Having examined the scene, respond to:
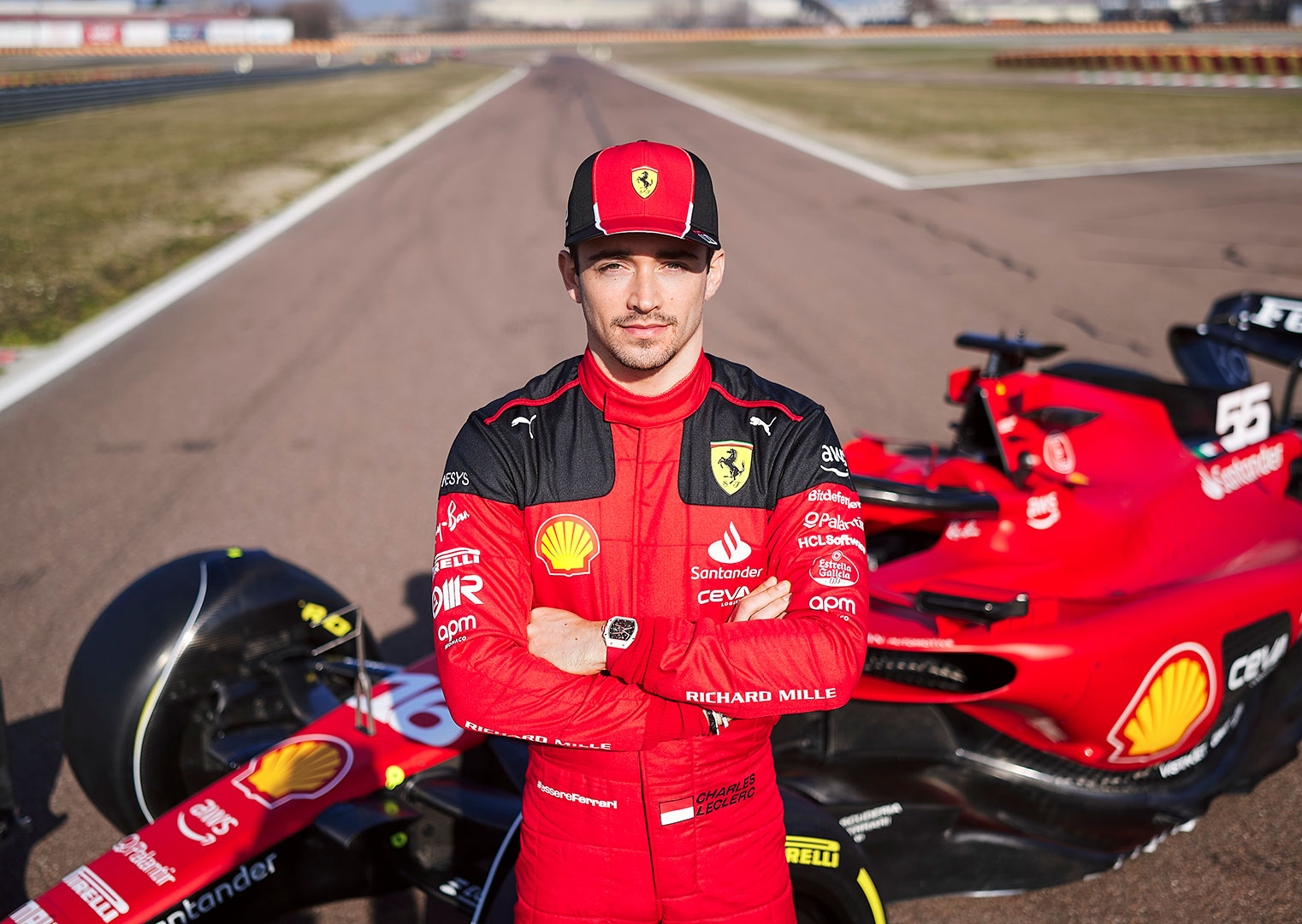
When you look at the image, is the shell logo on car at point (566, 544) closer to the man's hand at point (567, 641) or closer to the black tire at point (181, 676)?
the man's hand at point (567, 641)

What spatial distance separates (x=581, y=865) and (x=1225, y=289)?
11478 millimetres

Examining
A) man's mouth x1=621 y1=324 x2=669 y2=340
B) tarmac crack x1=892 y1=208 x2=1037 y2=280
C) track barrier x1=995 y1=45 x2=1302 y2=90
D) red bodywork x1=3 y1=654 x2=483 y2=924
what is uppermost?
track barrier x1=995 y1=45 x2=1302 y2=90

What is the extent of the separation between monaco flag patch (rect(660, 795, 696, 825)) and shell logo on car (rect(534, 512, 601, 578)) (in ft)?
1.66

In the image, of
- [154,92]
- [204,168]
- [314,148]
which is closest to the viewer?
[204,168]

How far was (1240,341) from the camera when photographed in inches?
201

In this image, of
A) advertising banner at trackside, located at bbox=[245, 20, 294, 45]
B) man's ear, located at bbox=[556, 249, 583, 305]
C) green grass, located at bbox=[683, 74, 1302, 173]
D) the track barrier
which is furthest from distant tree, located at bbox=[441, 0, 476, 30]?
man's ear, located at bbox=[556, 249, 583, 305]

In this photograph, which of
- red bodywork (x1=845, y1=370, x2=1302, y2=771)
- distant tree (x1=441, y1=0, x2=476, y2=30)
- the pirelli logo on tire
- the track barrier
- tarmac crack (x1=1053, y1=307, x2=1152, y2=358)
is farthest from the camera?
distant tree (x1=441, y1=0, x2=476, y2=30)

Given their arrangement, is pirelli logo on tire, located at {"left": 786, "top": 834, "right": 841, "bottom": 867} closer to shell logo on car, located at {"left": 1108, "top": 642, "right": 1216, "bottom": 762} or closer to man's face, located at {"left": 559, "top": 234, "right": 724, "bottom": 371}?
shell logo on car, located at {"left": 1108, "top": 642, "right": 1216, "bottom": 762}

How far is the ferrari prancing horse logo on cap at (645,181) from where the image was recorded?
206cm

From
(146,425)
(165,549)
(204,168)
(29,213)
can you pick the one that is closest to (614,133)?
(204,168)

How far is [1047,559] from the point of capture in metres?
3.49

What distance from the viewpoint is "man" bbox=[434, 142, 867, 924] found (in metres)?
2.04

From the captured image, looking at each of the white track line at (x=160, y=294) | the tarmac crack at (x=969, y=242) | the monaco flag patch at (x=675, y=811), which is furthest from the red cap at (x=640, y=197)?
the tarmac crack at (x=969, y=242)

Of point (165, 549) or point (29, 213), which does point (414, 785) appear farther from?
point (29, 213)
